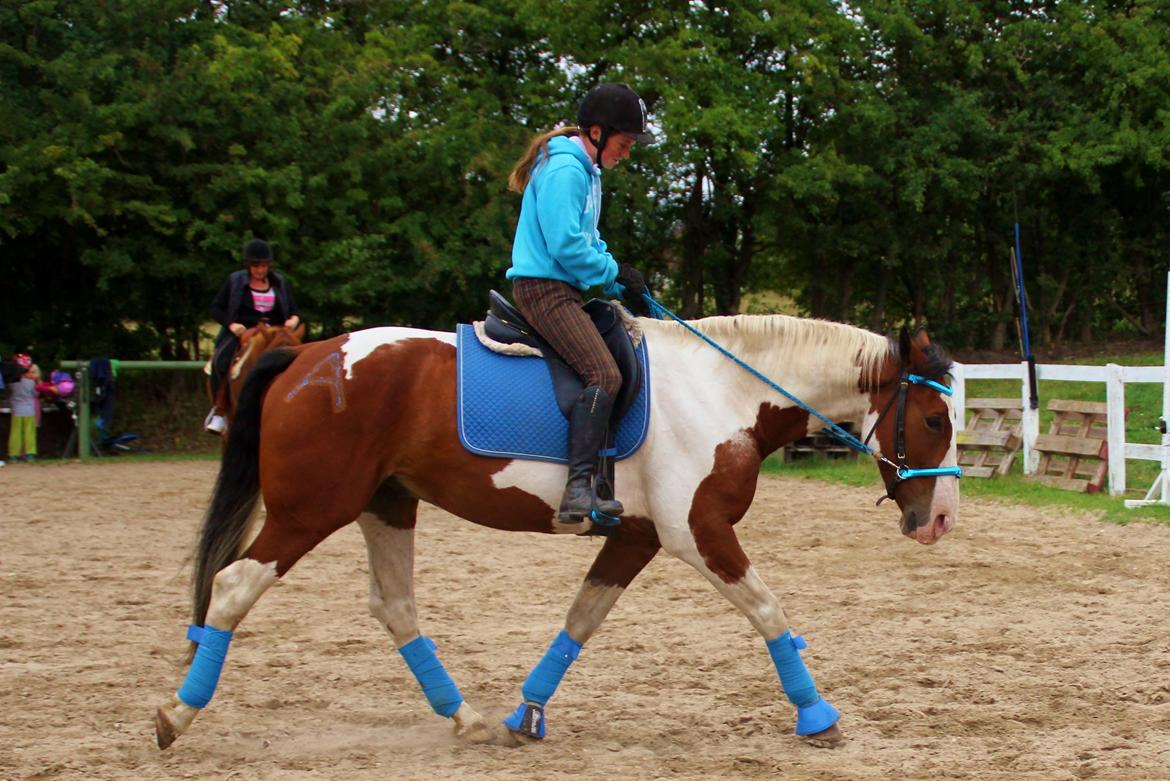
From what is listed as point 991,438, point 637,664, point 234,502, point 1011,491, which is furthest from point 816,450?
point 234,502

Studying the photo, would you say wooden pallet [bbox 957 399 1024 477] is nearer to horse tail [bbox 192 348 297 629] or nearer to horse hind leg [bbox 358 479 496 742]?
horse hind leg [bbox 358 479 496 742]

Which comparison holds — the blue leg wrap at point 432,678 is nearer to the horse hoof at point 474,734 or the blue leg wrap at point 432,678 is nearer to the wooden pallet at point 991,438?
the horse hoof at point 474,734

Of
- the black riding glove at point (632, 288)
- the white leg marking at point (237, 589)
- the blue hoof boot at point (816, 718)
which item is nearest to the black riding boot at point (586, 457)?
the black riding glove at point (632, 288)

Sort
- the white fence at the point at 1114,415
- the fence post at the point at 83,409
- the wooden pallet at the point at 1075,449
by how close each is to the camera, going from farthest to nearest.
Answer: the fence post at the point at 83,409, the wooden pallet at the point at 1075,449, the white fence at the point at 1114,415

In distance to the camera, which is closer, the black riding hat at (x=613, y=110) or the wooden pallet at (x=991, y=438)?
the black riding hat at (x=613, y=110)

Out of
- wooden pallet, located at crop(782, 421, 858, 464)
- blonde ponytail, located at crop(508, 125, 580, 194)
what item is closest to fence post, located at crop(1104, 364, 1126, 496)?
wooden pallet, located at crop(782, 421, 858, 464)

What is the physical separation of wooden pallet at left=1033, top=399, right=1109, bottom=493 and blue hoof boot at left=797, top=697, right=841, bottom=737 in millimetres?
8810

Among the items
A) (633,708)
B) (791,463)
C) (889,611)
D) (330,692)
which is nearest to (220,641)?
(330,692)

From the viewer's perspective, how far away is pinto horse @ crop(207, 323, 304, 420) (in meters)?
7.92

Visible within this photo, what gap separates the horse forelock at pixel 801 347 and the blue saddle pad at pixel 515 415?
54 cm

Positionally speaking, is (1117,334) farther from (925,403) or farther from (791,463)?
(925,403)

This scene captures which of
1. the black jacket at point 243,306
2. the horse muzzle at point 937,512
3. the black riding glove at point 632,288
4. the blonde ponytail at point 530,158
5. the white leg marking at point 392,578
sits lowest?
the white leg marking at point 392,578

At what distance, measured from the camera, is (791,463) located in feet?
56.4

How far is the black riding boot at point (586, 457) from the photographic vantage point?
15.1ft
